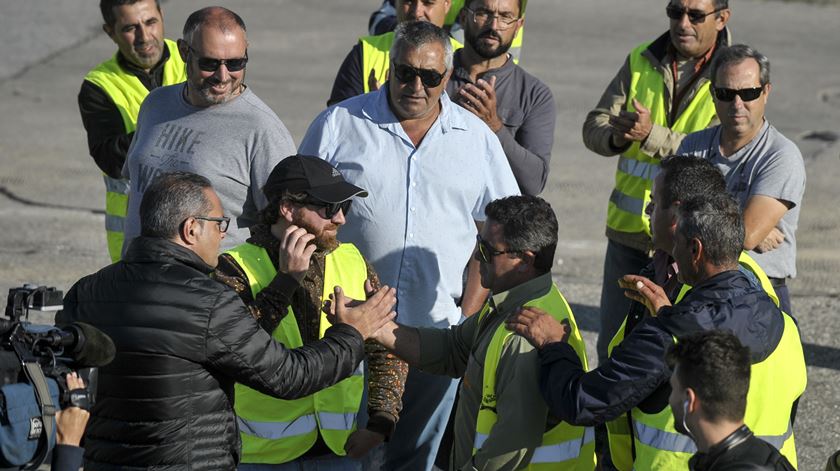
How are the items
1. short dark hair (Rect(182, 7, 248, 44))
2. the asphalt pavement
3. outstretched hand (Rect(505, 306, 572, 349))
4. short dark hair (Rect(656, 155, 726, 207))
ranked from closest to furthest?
1. outstretched hand (Rect(505, 306, 572, 349))
2. short dark hair (Rect(656, 155, 726, 207))
3. short dark hair (Rect(182, 7, 248, 44))
4. the asphalt pavement

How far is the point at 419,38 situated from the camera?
6.13m

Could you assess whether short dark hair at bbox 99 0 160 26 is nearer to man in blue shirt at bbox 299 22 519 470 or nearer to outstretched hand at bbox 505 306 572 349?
man in blue shirt at bbox 299 22 519 470

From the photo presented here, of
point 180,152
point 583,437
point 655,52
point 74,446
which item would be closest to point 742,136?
point 655,52

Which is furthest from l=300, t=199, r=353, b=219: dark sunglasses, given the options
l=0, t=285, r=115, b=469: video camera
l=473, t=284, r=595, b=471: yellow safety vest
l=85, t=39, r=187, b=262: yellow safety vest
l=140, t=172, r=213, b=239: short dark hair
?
l=85, t=39, r=187, b=262: yellow safety vest

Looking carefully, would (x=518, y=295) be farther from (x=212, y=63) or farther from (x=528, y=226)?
(x=212, y=63)

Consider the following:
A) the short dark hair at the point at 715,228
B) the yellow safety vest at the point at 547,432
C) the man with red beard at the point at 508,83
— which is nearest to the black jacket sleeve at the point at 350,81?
the man with red beard at the point at 508,83

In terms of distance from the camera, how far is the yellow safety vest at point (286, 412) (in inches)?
203

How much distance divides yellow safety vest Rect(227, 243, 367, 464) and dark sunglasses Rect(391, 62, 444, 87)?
4.02 ft

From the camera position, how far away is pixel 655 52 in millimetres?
7492

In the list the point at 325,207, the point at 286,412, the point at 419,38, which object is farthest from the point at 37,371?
the point at 419,38

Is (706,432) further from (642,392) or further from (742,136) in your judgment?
(742,136)

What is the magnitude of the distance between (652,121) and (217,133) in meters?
2.55

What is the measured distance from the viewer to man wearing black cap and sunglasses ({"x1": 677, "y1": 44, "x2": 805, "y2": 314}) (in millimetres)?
6443

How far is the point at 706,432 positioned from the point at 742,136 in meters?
3.04
